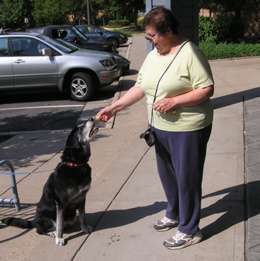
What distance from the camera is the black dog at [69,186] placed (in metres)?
4.80

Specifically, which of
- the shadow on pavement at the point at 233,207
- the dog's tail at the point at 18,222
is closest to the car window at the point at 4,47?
the dog's tail at the point at 18,222

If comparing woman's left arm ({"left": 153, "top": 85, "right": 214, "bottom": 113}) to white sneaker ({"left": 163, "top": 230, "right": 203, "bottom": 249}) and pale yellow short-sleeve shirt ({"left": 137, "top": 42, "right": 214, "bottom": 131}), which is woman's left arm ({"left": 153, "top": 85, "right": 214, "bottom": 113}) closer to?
pale yellow short-sleeve shirt ({"left": 137, "top": 42, "right": 214, "bottom": 131})

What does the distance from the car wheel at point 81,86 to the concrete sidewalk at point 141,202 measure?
3926mm

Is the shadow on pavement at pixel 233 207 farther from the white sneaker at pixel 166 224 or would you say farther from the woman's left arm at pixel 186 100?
the woman's left arm at pixel 186 100

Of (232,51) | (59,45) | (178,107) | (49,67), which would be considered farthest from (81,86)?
(178,107)

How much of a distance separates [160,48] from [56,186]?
148 centimetres

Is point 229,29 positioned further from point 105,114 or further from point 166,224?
point 105,114

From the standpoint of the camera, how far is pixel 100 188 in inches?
256

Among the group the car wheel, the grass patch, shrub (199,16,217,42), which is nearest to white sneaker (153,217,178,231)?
the car wheel

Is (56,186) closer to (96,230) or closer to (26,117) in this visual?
(96,230)

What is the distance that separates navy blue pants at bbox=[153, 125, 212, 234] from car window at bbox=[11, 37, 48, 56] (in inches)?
372

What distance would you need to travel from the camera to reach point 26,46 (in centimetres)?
1392

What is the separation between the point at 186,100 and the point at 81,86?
9.53 metres

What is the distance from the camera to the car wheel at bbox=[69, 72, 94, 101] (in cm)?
1362
